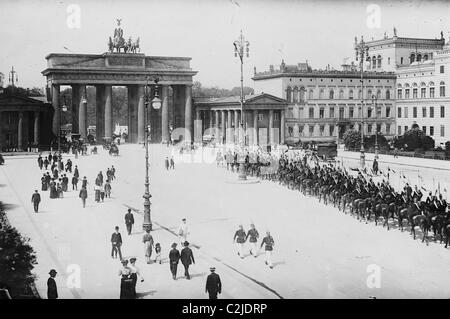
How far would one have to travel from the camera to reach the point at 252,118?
83000 millimetres

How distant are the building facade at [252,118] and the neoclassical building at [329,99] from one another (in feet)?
7.18

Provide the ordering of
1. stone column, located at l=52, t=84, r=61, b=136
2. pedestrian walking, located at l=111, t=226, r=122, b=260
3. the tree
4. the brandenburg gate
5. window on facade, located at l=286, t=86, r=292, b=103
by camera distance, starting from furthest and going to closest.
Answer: window on facade, located at l=286, t=86, r=292, b=103 < the brandenburg gate < the tree < stone column, located at l=52, t=84, r=61, b=136 < pedestrian walking, located at l=111, t=226, r=122, b=260

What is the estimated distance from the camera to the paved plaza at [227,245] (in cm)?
1919

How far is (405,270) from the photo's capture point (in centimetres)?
2088

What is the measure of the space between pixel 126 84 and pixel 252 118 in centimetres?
1766

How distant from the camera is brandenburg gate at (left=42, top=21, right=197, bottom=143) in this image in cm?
7175

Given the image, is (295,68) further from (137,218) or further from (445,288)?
(445,288)

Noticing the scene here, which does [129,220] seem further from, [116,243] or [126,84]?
[126,84]

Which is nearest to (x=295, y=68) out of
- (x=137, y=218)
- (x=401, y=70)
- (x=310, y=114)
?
(x=310, y=114)

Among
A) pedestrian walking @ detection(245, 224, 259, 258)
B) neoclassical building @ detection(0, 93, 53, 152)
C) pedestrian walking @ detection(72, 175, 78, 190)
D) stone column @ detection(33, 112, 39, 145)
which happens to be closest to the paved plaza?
pedestrian walking @ detection(245, 224, 259, 258)

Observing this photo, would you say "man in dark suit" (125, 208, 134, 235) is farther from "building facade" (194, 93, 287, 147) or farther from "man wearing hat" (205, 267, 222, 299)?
"building facade" (194, 93, 287, 147)

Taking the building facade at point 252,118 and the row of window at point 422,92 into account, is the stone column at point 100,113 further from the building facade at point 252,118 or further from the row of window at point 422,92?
the row of window at point 422,92

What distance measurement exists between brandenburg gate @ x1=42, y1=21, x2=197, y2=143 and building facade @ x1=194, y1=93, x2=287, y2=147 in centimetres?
465
